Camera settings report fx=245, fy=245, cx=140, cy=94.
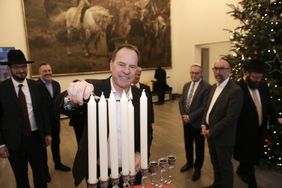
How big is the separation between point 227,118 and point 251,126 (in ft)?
2.69

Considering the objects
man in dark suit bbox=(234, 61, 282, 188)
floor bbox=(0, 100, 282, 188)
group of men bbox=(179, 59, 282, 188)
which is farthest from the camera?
floor bbox=(0, 100, 282, 188)

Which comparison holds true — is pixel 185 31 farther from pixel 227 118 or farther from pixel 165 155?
pixel 227 118

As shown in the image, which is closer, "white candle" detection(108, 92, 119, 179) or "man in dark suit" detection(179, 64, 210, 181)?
"white candle" detection(108, 92, 119, 179)

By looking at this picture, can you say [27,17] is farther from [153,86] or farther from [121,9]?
[153,86]

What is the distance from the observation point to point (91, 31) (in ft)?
35.2

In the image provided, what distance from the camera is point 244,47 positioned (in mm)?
4887

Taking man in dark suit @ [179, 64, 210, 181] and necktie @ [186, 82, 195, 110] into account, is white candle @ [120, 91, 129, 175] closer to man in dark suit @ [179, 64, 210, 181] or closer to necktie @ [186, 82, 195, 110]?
man in dark suit @ [179, 64, 210, 181]

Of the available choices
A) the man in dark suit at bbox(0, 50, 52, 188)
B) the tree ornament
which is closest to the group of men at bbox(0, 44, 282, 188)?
the man in dark suit at bbox(0, 50, 52, 188)

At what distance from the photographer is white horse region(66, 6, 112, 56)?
10.2 meters

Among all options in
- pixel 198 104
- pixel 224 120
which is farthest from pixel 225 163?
pixel 198 104

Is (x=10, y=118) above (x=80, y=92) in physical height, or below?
below

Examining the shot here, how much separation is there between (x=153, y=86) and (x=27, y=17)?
6.24 metres

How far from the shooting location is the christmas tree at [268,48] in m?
4.36

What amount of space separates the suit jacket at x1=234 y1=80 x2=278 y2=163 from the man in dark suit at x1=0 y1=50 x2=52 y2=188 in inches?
120
